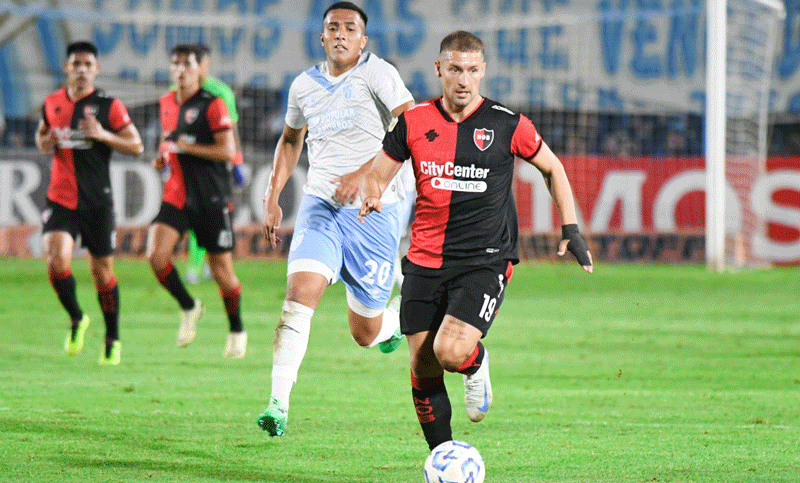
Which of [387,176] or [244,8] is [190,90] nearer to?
[387,176]

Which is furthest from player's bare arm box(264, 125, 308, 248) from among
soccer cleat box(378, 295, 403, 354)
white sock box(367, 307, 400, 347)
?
soccer cleat box(378, 295, 403, 354)

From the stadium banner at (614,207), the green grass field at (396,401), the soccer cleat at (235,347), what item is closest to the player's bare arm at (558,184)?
the green grass field at (396,401)

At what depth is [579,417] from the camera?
7402mm

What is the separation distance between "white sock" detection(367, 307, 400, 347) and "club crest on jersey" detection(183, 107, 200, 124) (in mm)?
3364

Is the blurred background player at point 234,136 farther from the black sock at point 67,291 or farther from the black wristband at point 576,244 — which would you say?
the black wristband at point 576,244

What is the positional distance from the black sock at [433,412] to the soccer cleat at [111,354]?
14.8 ft

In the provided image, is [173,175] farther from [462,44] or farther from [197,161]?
[462,44]

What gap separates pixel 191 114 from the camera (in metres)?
10.3

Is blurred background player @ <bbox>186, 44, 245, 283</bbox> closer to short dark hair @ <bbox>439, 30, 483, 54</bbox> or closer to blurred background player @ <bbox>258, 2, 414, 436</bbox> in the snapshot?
blurred background player @ <bbox>258, 2, 414, 436</bbox>

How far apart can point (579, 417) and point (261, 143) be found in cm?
1465

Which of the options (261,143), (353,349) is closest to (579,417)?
(353,349)

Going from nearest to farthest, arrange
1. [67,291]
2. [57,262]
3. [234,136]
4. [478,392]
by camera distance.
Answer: [478,392], [57,262], [67,291], [234,136]

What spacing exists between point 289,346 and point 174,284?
13.2 ft

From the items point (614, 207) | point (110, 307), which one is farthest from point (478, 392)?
point (614, 207)
